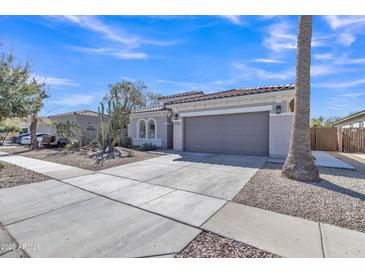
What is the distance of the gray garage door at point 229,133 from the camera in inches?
414

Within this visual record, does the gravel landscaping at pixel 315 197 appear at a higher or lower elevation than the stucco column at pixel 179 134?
lower

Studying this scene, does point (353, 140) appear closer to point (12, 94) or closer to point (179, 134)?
point (179, 134)

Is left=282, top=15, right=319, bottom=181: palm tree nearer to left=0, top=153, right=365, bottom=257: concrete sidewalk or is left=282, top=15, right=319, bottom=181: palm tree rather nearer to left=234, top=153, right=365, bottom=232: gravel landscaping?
left=234, top=153, right=365, bottom=232: gravel landscaping

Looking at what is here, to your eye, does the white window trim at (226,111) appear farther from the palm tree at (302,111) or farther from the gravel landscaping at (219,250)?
the gravel landscaping at (219,250)

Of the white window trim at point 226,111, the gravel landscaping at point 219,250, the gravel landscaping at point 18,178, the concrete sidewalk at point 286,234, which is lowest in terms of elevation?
the gravel landscaping at point 219,250

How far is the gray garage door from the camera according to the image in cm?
1051

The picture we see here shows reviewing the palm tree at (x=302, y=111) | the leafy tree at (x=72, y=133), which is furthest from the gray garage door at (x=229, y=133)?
the leafy tree at (x=72, y=133)

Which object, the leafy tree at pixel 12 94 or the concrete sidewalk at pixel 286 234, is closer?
the concrete sidewalk at pixel 286 234

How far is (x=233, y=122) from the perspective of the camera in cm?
1131

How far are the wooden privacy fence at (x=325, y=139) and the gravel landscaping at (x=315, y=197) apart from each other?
8.46 meters

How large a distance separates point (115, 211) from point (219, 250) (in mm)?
2288
